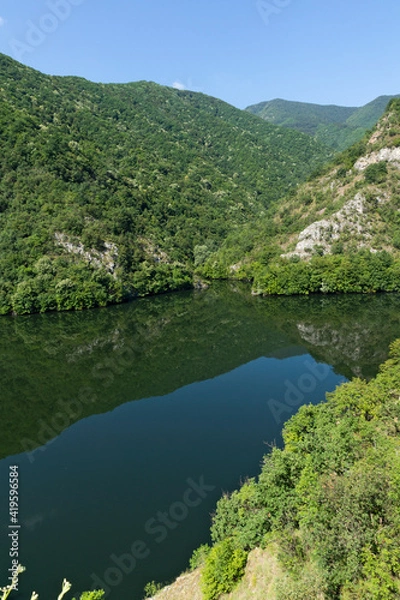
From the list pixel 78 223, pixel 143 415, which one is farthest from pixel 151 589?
pixel 78 223

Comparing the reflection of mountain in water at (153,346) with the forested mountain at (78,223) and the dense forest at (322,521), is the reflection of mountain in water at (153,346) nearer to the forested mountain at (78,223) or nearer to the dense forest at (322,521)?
the forested mountain at (78,223)

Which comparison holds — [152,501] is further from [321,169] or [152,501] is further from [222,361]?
[321,169]

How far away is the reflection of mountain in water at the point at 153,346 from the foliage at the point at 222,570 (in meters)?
25.7

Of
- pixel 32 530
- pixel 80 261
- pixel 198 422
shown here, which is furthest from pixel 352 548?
pixel 80 261

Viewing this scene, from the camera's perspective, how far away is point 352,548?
1528 centimetres

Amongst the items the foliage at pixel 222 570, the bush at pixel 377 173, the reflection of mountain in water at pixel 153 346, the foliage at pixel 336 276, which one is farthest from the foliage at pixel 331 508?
the bush at pixel 377 173

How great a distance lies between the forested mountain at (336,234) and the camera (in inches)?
4171

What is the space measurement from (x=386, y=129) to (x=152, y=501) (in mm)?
152490

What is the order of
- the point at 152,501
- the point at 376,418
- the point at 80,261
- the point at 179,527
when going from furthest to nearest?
the point at 80,261 < the point at 376,418 < the point at 152,501 < the point at 179,527

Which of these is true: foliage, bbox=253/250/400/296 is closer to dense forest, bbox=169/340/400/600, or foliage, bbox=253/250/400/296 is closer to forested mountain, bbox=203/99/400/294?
forested mountain, bbox=203/99/400/294

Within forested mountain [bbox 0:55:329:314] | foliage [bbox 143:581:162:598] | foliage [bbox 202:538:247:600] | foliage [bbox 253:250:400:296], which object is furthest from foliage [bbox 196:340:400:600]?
forested mountain [bbox 0:55:329:314]

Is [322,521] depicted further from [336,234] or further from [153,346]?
[336,234]

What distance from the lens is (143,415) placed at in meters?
43.6

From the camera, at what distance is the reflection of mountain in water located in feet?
156
